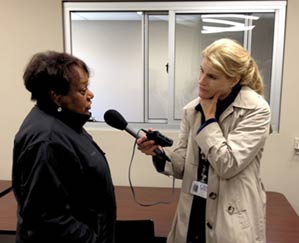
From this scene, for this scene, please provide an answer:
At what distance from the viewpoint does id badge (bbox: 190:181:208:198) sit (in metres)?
1.32

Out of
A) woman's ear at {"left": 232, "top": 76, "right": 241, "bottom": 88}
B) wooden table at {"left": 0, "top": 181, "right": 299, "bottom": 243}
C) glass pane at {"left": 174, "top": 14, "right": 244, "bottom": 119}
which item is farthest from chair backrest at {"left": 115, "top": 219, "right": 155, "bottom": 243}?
glass pane at {"left": 174, "top": 14, "right": 244, "bottom": 119}

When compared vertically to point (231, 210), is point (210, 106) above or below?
above

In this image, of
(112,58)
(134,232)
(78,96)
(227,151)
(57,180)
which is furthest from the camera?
(112,58)

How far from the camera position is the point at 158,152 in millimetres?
1427

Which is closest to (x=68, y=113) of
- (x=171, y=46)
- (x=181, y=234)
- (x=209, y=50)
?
(x=209, y=50)

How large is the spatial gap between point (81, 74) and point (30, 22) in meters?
1.64

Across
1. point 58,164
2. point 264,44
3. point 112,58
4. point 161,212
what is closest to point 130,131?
point 58,164

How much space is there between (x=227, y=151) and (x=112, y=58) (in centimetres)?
172

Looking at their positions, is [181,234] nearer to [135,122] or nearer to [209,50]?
[209,50]

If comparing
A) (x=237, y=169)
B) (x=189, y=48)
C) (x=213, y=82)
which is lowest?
(x=237, y=169)

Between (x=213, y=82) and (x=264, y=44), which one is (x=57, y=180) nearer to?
(x=213, y=82)

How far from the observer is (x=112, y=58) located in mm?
2678

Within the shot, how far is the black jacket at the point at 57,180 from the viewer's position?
958 mm

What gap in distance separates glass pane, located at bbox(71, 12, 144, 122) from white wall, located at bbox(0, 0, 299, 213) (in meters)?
0.23
